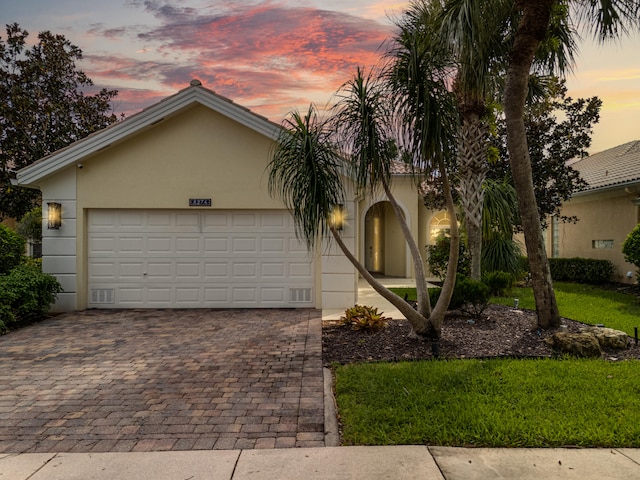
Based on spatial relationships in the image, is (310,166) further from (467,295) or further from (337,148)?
(467,295)

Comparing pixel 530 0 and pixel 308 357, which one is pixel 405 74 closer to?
pixel 530 0

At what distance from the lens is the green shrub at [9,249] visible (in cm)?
933

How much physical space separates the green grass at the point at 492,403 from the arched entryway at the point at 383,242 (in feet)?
41.6

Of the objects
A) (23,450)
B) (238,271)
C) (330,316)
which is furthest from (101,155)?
(23,450)

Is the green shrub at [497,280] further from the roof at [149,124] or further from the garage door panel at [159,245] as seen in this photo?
the garage door panel at [159,245]

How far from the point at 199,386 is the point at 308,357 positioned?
1.68 metres

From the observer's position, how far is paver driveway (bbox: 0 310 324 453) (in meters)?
3.80

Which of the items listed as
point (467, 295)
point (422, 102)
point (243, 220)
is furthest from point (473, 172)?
point (243, 220)

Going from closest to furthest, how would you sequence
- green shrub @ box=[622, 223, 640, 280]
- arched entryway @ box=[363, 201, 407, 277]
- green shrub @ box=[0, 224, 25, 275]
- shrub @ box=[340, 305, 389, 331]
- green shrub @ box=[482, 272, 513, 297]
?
shrub @ box=[340, 305, 389, 331], green shrub @ box=[0, 224, 25, 275], green shrub @ box=[622, 223, 640, 280], green shrub @ box=[482, 272, 513, 297], arched entryway @ box=[363, 201, 407, 277]

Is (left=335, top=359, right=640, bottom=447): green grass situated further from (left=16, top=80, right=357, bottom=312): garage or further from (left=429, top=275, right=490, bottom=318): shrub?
(left=16, top=80, right=357, bottom=312): garage

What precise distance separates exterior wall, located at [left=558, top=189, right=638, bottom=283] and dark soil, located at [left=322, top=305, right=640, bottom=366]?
26.0 feet

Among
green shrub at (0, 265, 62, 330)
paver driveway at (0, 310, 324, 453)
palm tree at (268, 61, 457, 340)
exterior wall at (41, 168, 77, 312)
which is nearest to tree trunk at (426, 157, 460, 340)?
palm tree at (268, 61, 457, 340)

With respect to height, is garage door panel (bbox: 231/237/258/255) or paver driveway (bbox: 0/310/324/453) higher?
garage door panel (bbox: 231/237/258/255)

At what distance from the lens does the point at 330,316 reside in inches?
360
